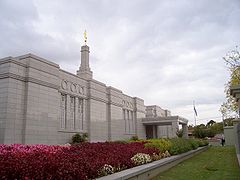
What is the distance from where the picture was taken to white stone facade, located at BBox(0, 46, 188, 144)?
17.6 m

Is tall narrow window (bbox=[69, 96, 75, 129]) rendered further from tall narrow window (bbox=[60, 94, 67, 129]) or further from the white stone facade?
tall narrow window (bbox=[60, 94, 67, 129])

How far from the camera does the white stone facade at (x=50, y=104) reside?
692 inches

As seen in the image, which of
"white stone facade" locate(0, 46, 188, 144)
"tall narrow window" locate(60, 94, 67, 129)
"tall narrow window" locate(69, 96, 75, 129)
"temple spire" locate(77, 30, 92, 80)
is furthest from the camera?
"temple spire" locate(77, 30, 92, 80)

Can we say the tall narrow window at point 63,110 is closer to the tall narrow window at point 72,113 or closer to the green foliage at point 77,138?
the tall narrow window at point 72,113

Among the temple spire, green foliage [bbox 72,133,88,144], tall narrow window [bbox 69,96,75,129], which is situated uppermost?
the temple spire

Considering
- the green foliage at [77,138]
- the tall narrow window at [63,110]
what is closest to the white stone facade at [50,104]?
the tall narrow window at [63,110]

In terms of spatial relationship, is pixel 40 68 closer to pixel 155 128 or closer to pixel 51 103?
pixel 51 103

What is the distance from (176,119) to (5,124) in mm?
26495

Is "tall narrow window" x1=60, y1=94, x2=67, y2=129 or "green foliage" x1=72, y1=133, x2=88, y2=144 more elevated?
"tall narrow window" x1=60, y1=94, x2=67, y2=129

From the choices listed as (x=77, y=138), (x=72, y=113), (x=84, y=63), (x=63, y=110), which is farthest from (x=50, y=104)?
(x=84, y=63)

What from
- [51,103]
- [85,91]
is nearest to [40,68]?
[51,103]

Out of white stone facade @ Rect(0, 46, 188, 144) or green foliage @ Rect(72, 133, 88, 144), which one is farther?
green foliage @ Rect(72, 133, 88, 144)

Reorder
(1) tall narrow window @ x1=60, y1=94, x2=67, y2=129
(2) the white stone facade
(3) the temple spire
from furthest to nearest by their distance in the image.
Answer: (3) the temple spire < (1) tall narrow window @ x1=60, y1=94, x2=67, y2=129 < (2) the white stone facade

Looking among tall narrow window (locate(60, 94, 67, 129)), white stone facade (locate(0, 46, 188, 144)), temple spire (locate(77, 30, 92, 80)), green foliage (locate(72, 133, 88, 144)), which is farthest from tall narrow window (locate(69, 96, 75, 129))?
temple spire (locate(77, 30, 92, 80))
